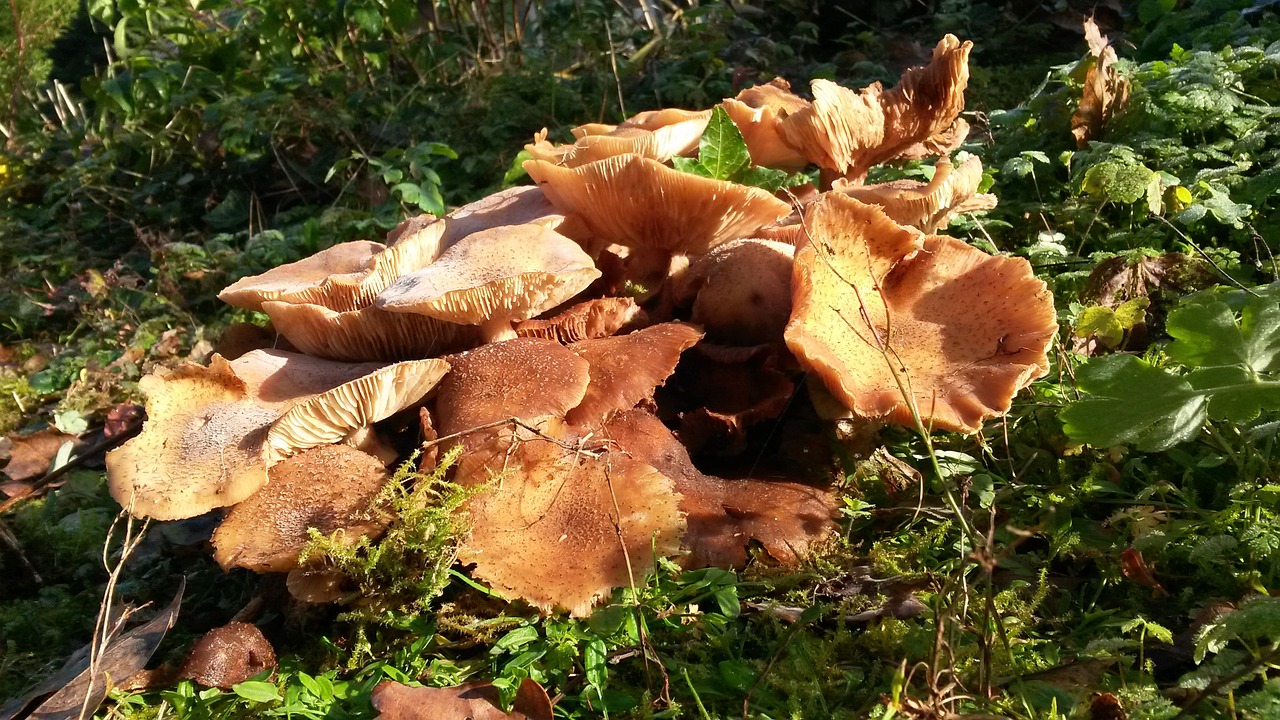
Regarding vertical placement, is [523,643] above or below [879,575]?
above

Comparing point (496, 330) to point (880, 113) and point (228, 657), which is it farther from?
point (880, 113)

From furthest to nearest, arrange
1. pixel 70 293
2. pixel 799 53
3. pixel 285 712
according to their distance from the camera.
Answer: pixel 799 53
pixel 70 293
pixel 285 712

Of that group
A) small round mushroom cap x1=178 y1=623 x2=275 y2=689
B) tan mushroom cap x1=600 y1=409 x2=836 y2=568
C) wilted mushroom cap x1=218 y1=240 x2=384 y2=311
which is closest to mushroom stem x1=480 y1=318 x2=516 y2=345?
wilted mushroom cap x1=218 y1=240 x2=384 y2=311

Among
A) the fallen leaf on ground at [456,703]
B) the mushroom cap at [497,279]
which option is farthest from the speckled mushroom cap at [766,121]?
the fallen leaf on ground at [456,703]

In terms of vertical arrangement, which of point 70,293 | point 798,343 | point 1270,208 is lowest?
point 70,293

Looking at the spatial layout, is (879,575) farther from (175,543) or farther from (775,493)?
(175,543)

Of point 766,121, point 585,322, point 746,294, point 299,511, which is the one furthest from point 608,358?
point 766,121

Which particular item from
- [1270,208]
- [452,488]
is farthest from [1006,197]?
[452,488]
